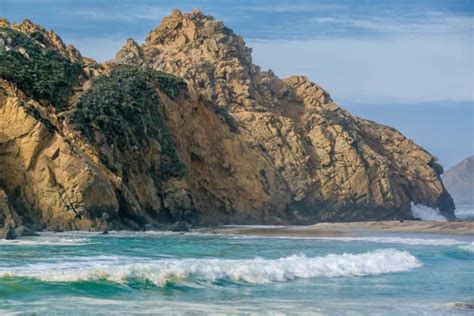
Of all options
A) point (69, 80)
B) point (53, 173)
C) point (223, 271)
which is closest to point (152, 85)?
point (69, 80)

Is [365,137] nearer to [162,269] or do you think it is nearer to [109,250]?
[109,250]

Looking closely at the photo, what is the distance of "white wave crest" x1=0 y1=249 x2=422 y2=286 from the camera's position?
2416 centimetres

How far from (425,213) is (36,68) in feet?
163

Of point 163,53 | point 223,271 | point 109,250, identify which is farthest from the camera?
point 163,53

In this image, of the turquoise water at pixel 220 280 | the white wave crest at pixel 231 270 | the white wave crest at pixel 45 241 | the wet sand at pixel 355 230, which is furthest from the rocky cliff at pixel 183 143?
the white wave crest at pixel 231 270

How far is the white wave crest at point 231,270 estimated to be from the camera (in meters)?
24.2

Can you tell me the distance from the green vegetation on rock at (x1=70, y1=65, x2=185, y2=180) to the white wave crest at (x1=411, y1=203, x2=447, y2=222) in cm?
3693

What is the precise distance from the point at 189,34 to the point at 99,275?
66.7 m

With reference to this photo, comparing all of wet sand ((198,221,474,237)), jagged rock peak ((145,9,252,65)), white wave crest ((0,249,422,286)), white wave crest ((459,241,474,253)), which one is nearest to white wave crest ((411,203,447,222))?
jagged rock peak ((145,9,252,65))

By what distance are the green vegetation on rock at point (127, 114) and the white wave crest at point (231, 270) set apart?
21.6m

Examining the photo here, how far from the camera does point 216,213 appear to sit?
2470 inches

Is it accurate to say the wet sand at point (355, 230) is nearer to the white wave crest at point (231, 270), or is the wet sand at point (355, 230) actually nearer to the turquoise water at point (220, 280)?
the turquoise water at point (220, 280)

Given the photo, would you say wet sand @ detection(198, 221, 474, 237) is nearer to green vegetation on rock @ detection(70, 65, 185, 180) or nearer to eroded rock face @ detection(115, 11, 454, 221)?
green vegetation on rock @ detection(70, 65, 185, 180)

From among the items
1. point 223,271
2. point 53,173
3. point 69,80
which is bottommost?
point 223,271
